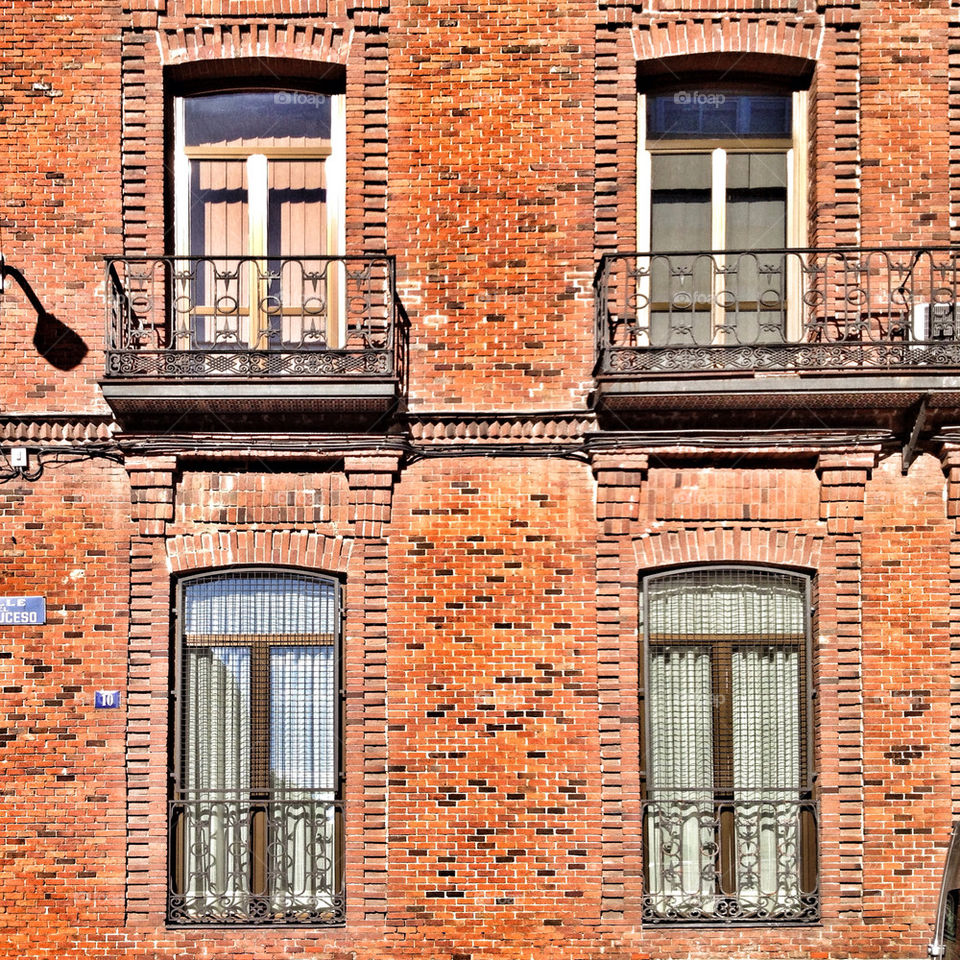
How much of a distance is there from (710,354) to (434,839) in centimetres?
440

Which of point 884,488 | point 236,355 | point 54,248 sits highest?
point 54,248

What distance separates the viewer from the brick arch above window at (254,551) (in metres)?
9.05

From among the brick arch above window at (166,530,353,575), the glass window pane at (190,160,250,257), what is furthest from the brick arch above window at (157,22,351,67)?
the brick arch above window at (166,530,353,575)

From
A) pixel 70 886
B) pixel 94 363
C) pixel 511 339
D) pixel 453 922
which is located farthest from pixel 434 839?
pixel 94 363

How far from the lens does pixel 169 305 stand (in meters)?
9.41

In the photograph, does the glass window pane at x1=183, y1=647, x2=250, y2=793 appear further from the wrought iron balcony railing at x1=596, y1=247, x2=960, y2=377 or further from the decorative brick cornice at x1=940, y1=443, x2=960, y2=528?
the decorative brick cornice at x1=940, y1=443, x2=960, y2=528

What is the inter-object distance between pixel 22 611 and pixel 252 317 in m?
3.03

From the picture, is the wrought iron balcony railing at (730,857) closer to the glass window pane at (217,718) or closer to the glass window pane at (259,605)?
the glass window pane at (259,605)

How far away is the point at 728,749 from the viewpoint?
912cm

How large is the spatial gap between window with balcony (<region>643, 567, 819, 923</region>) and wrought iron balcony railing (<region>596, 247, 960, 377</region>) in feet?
5.78

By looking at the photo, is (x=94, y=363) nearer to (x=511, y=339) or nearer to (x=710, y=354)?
(x=511, y=339)

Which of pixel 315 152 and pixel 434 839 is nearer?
pixel 434 839

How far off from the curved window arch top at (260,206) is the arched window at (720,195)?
268 centimetres

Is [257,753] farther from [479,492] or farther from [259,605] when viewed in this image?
[479,492]
